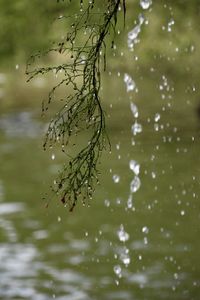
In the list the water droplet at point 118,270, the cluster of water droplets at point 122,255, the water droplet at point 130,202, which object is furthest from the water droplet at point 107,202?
the water droplet at point 118,270

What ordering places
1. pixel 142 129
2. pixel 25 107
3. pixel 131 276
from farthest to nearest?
pixel 25 107
pixel 142 129
pixel 131 276

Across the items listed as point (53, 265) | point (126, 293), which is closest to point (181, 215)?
point (53, 265)

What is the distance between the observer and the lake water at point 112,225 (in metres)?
10.3

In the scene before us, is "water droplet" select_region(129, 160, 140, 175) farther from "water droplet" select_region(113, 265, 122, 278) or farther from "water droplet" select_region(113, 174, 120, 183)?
"water droplet" select_region(113, 265, 122, 278)

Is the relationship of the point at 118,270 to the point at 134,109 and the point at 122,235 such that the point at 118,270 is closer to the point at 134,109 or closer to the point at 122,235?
the point at 122,235

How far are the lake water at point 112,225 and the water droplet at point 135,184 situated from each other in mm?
75

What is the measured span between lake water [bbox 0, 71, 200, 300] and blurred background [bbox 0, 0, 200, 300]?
2cm

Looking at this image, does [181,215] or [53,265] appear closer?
[53,265]

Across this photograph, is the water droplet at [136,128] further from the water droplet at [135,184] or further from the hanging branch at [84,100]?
the hanging branch at [84,100]

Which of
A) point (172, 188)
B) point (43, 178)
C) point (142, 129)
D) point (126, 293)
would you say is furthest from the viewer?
point (142, 129)

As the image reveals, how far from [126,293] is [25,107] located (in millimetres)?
16166

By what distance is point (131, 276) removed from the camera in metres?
10.5

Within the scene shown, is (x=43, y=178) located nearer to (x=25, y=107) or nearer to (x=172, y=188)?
(x=172, y=188)

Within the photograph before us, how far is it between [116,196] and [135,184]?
2.49 feet
